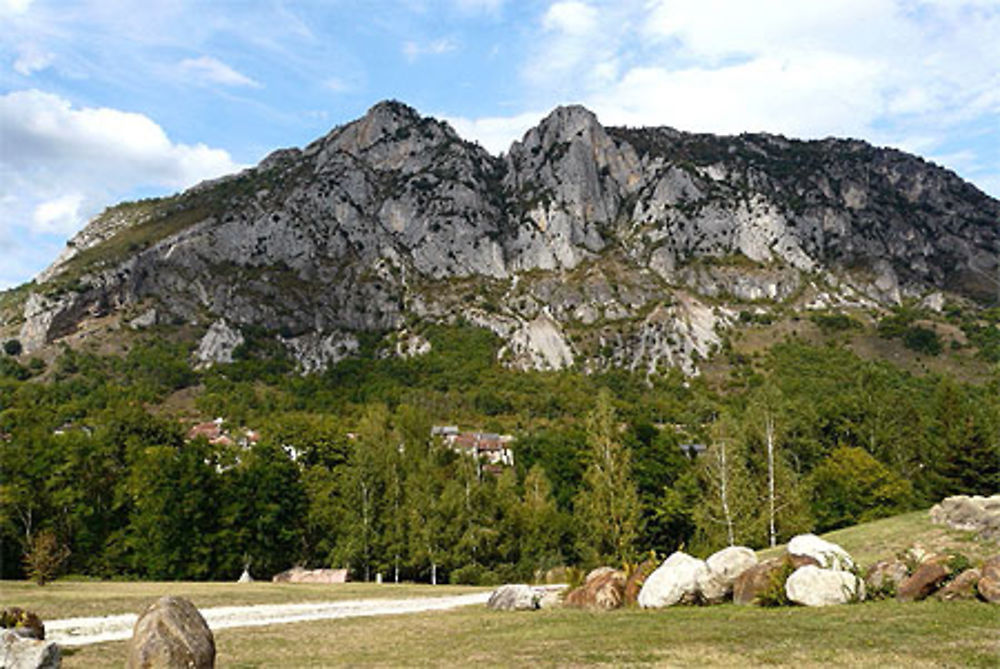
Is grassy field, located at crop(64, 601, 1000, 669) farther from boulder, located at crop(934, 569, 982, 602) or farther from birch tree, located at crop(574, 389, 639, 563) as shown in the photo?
birch tree, located at crop(574, 389, 639, 563)

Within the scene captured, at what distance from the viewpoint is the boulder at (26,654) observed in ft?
40.3

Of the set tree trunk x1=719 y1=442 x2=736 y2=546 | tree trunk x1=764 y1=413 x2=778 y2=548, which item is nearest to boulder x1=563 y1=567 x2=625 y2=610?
tree trunk x1=719 y1=442 x2=736 y2=546

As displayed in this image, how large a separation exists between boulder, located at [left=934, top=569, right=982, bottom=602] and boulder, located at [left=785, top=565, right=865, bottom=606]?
2.14 m

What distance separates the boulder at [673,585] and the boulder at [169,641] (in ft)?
48.6

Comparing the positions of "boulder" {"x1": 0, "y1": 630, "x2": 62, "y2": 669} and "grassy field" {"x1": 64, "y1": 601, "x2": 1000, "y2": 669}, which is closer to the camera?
"boulder" {"x1": 0, "y1": 630, "x2": 62, "y2": 669}

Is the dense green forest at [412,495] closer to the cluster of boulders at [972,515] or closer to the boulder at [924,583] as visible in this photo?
the cluster of boulders at [972,515]

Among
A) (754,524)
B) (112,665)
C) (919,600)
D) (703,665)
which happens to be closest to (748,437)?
(754,524)

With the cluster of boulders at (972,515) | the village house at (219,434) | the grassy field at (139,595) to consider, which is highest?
the village house at (219,434)

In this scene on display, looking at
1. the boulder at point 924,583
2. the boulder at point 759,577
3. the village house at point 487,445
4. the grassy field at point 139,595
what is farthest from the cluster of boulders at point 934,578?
the village house at point 487,445

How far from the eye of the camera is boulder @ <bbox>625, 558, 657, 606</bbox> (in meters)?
23.2

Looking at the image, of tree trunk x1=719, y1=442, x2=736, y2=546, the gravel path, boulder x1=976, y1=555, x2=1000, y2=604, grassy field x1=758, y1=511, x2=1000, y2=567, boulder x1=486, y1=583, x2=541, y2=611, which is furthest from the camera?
tree trunk x1=719, y1=442, x2=736, y2=546

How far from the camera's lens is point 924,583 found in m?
18.4

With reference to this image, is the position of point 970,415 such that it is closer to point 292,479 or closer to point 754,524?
point 754,524

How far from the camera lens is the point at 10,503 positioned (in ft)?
157
